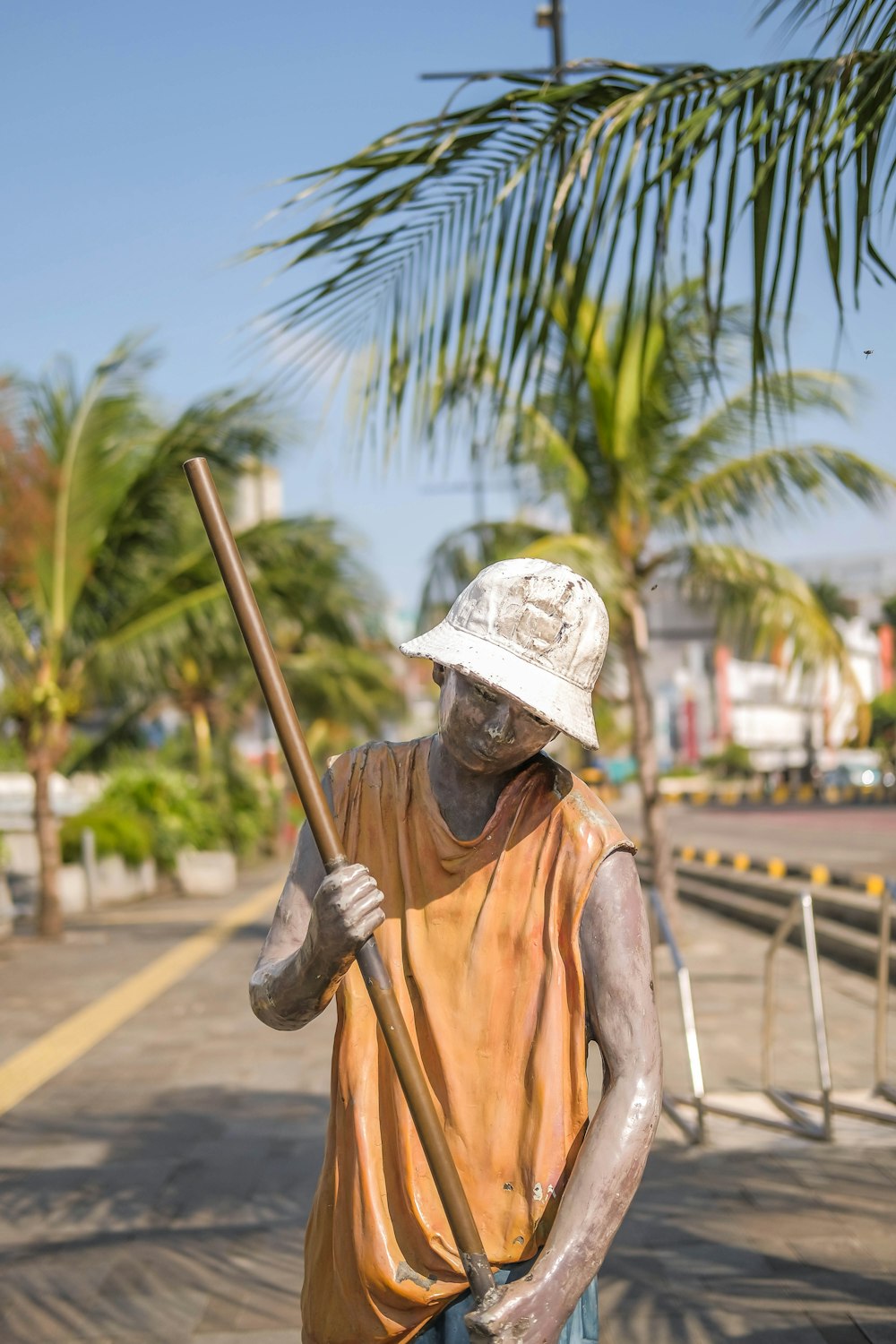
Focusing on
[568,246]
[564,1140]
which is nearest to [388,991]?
[564,1140]

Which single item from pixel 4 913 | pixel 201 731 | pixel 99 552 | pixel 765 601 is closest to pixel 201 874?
pixel 201 731

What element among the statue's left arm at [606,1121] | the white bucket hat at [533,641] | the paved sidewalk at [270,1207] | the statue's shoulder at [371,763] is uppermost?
the white bucket hat at [533,641]

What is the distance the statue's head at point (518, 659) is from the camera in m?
1.95

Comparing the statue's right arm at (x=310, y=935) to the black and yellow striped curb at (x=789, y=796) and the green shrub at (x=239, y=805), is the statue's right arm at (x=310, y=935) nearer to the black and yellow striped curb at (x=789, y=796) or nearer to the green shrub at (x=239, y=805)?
the green shrub at (x=239, y=805)

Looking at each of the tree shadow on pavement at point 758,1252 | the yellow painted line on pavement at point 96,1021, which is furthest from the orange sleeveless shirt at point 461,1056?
the yellow painted line on pavement at point 96,1021

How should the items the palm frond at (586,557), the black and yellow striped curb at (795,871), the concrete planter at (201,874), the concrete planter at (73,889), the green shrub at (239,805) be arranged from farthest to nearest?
the green shrub at (239,805) → the concrete planter at (201,874) → the concrete planter at (73,889) → the black and yellow striped curb at (795,871) → the palm frond at (586,557)

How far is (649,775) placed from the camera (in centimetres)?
1127

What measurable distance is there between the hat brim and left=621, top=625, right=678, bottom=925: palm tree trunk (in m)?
8.96

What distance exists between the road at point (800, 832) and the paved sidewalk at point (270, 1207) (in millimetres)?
9104

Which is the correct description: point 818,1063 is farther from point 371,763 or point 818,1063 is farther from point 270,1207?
point 371,763

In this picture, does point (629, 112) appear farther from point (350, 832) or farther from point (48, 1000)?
point (48, 1000)

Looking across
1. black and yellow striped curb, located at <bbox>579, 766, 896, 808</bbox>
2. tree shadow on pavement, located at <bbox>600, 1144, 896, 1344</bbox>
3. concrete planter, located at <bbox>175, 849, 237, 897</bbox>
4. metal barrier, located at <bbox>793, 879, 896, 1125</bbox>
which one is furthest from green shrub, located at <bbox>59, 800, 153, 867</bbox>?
black and yellow striped curb, located at <bbox>579, 766, 896, 808</bbox>

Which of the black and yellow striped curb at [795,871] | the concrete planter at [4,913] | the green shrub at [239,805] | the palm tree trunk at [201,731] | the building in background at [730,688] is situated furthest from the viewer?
the building in background at [730,688]

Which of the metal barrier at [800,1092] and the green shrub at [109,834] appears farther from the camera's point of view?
the green shrub at [109,834]
